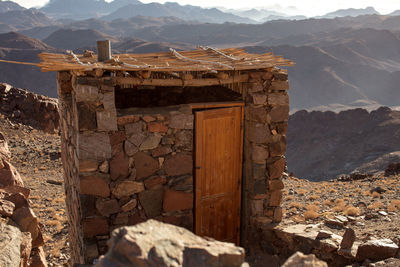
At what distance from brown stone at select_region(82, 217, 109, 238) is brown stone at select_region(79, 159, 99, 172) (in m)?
0.68

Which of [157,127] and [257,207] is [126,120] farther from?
[257,207]

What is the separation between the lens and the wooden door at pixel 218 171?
5.61 metres

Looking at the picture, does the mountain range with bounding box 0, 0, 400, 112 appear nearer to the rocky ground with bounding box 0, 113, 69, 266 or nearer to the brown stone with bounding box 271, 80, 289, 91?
the rocky ground with bounding box 0, 113, 69, 266

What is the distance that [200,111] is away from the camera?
548 centimetres

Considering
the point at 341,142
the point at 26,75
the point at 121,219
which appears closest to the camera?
the point at 121,219

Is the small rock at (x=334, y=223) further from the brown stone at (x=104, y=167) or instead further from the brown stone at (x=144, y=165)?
the brown stone at (x=104, y=167)

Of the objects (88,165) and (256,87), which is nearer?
(88,165)

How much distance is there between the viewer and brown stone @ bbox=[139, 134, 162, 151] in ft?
16.8

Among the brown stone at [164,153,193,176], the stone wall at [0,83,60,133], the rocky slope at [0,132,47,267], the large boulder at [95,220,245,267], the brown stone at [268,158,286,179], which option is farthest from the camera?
the stone wall at [0,83,60,133]

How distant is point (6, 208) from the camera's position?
5316 millimetres

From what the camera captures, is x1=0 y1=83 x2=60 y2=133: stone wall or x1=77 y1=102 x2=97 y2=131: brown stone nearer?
x1=77 y1=102 x2=97 y2=131: brown stone

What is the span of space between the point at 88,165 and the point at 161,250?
109 inches

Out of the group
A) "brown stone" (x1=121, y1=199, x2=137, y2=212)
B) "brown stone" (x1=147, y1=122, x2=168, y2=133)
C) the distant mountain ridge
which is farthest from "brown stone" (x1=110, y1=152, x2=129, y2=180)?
the distant mountain ridge

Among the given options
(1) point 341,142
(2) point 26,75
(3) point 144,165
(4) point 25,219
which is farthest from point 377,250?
(2) point 26,75
